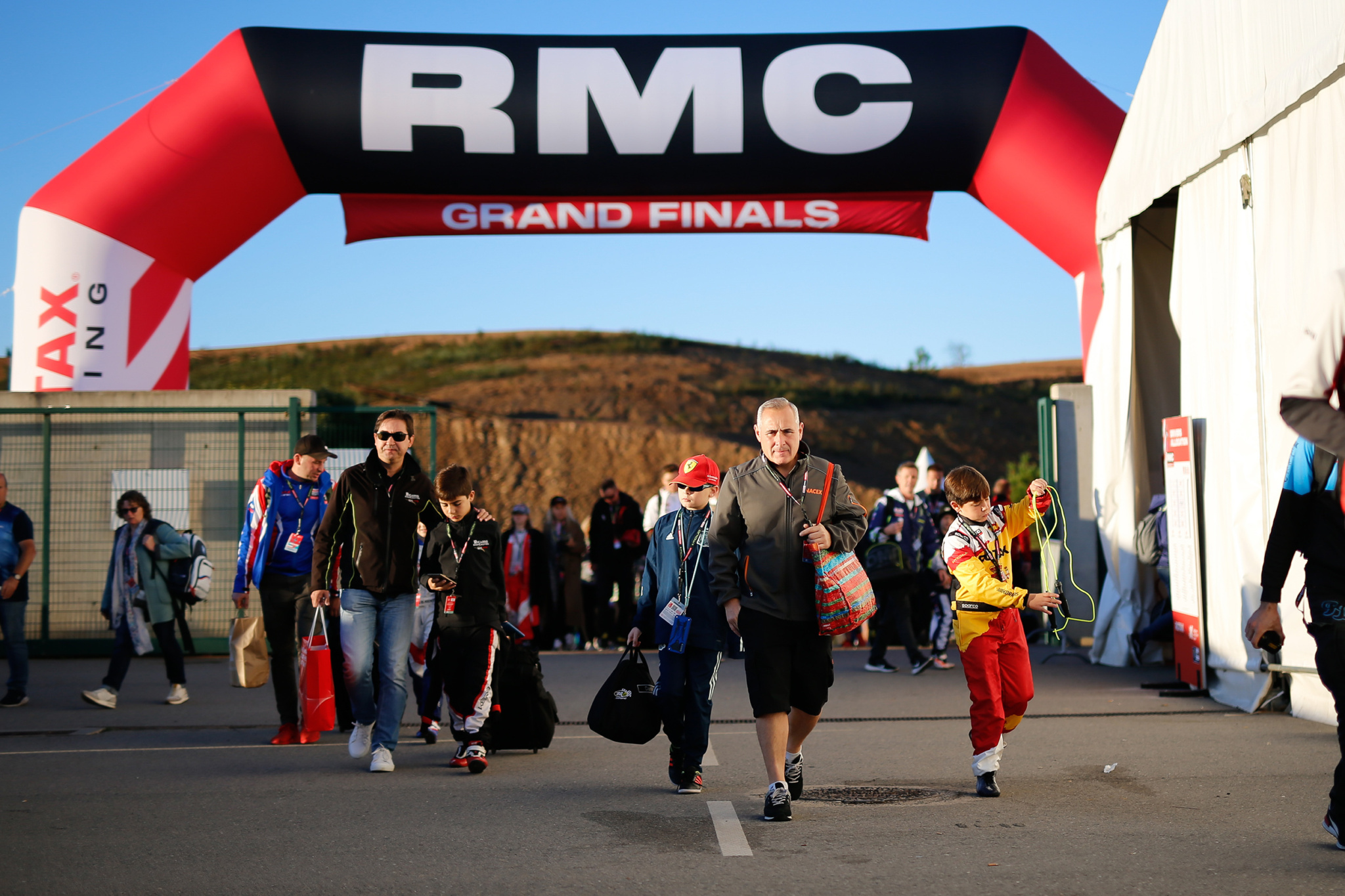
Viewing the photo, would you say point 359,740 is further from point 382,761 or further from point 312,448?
point 312,448

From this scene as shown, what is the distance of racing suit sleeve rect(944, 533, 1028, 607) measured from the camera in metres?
6.19

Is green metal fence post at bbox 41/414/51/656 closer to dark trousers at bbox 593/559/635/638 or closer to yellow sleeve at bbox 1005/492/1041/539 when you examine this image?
dark trousers at bbox 593/559/635/638

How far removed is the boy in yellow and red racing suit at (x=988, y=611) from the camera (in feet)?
20.5

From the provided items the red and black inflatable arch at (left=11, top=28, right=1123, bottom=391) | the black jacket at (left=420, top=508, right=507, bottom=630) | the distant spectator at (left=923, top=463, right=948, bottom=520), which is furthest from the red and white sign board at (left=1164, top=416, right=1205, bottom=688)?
the black jacket at (left=420, top=508, right=507, bottom=630)

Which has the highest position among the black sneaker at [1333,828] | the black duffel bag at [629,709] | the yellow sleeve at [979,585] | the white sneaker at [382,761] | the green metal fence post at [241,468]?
the green metal fence post at [241,468]

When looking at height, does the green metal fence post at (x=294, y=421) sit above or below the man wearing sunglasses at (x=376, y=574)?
above

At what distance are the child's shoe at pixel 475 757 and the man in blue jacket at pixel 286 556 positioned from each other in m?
1.52

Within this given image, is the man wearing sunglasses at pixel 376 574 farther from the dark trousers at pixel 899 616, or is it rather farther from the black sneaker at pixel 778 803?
the dark trousers at pixel 899 616

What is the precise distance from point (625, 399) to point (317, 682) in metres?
43.4

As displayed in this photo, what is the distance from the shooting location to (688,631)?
6598mm

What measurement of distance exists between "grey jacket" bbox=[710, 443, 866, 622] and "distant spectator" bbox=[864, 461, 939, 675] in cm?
590

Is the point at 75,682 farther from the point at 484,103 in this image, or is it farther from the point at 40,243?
the point at 484,103

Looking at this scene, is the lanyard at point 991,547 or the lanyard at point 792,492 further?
the lanyard at point 991,547

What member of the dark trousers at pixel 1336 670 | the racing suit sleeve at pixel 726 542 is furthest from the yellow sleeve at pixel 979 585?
the dark trousers at pixel 1336 670
